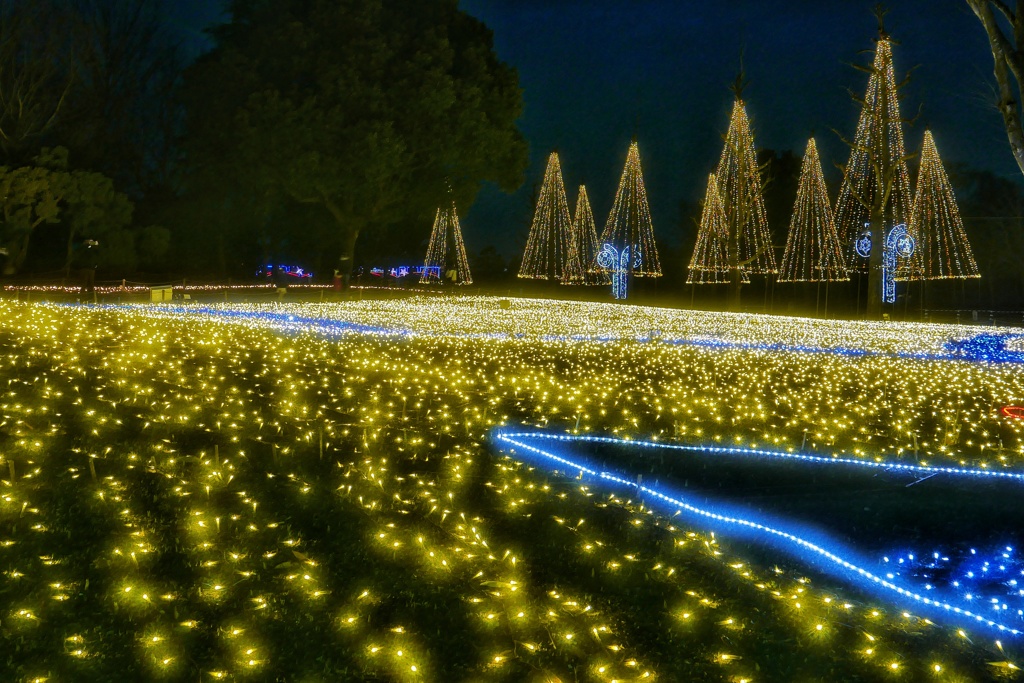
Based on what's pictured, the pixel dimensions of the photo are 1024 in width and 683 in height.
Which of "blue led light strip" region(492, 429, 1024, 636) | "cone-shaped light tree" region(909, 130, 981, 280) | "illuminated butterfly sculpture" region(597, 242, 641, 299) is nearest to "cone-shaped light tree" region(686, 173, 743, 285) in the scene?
"illuminated butterfly sculpture" region(597, 242, 641, 299)

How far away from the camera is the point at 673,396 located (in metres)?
10.7

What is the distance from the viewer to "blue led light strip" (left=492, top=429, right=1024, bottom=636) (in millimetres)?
4738

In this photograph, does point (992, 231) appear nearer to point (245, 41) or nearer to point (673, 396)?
point (245, 41)

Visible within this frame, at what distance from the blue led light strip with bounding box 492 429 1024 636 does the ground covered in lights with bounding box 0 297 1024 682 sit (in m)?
0.19

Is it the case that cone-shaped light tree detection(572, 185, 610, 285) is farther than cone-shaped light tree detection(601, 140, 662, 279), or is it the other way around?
cone-shaped light tree detection(572, 185, 610, 285)

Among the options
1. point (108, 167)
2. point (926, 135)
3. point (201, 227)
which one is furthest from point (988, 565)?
point (108, 167)

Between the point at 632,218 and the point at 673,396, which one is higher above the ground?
the point at 632,218

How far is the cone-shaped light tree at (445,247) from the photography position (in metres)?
35.5

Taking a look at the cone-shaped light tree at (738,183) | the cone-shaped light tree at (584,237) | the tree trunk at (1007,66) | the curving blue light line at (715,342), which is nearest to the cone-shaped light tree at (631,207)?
the cone-shaped light tree at (738,183)

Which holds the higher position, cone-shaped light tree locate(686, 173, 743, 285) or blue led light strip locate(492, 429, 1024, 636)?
A: cone-shaped light tree locate(686, 173, 743, 285)

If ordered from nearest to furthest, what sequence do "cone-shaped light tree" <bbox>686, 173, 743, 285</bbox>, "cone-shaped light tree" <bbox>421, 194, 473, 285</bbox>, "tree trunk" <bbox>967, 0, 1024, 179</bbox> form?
"tree trunk" <bbox>967, 0, 1024, 179</bbox> < "cone-shaped light tree" <bbox>686, 173, 743, 285</bbox> < "cone-shaped light tree" <bbox>421, 194, 473, 285</bbox>

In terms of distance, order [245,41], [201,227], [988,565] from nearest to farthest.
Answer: [988,565], [245,41], [201,227]

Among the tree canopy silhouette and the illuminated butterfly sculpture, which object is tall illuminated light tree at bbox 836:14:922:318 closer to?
the illuminated butterfly sculpture

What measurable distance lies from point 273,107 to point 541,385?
22839 mm
